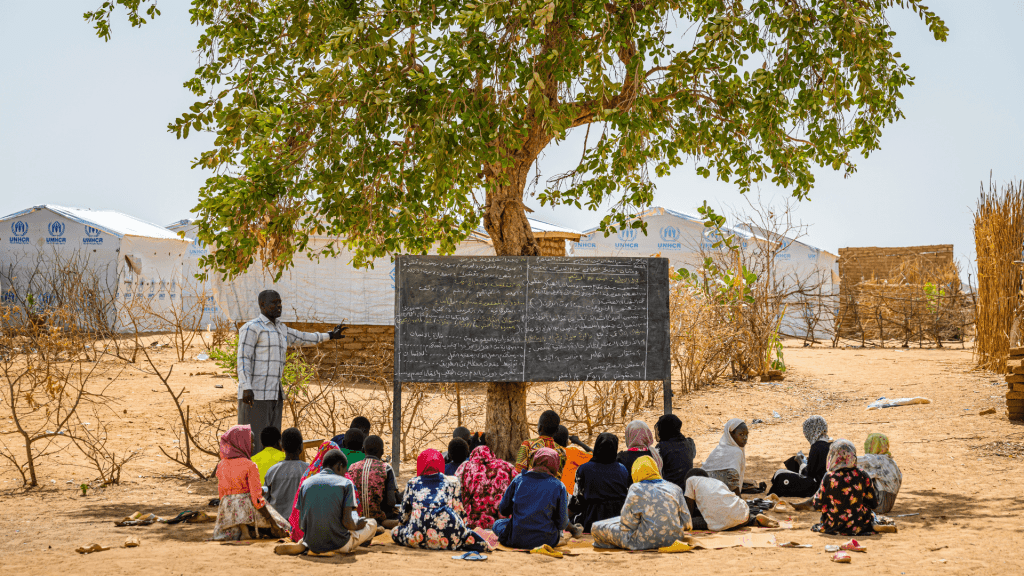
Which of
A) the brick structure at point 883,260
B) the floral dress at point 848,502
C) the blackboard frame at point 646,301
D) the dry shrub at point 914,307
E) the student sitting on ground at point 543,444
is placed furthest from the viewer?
the brick structure at point 883,260

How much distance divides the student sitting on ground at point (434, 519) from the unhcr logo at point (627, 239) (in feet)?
55.6

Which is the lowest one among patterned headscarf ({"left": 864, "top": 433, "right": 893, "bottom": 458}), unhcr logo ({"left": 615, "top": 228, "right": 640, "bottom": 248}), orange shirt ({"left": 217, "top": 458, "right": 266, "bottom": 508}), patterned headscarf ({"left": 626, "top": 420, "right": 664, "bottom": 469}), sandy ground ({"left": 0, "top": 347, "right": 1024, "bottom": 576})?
sandy ground ({"left": 0, "top": 347, "right": 1024, "bottom": 576})

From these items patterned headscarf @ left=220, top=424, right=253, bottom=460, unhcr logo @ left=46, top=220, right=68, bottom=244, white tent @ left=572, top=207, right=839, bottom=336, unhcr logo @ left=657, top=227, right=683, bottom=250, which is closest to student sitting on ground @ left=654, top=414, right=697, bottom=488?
patterned headscarf @ left=220, top=424, right=253, bottom=460

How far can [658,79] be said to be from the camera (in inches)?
274

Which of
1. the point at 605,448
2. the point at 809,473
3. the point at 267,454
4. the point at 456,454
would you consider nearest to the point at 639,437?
the point at 605,448

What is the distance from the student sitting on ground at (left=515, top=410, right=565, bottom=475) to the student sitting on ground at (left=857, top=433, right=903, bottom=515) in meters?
2.07

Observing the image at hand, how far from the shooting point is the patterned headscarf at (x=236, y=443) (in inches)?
187

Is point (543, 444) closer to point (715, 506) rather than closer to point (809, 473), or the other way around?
point (715, 506)

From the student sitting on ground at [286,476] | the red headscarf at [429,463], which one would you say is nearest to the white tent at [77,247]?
the student sitting on ground at [286,476]

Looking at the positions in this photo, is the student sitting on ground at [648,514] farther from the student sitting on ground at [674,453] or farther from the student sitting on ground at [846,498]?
the student sitting on ground at [846,498]

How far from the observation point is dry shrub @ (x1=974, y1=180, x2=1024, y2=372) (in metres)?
11.6

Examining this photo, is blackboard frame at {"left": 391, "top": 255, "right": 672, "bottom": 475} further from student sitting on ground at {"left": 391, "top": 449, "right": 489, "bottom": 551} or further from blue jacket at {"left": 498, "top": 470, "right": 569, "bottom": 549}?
blue jacket at {"left": 498, "top": 470, "right": 569, "bottom": 549}

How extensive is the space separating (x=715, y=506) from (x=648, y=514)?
27.8 inches

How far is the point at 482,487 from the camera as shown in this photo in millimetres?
5258
